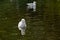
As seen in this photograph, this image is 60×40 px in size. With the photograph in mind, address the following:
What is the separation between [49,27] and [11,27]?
1.38ft

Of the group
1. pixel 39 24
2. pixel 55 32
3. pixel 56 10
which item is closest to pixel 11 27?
pixel 39 24

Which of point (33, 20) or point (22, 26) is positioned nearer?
point (22, 26)

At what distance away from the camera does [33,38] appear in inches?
84.0

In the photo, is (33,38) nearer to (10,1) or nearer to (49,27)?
(49,27)

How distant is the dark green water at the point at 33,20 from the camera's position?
2.19 metres

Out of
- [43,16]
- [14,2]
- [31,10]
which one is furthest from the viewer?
[14,2]

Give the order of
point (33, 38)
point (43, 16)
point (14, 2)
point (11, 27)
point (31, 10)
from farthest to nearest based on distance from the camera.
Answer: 1. point (14, 2)
2. point (31, 10)
3. point (43, 16)
4. point (11, 27)
5. point (33, 38)

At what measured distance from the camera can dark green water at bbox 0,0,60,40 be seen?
7.17 feet

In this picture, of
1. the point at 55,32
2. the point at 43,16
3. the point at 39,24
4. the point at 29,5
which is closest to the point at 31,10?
the point at 29,5

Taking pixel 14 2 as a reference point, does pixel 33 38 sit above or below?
below

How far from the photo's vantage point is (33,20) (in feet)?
8.16

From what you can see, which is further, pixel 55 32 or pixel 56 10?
pixel 56 10

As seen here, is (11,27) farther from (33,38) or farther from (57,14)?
(57,14)

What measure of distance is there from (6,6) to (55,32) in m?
0.93
